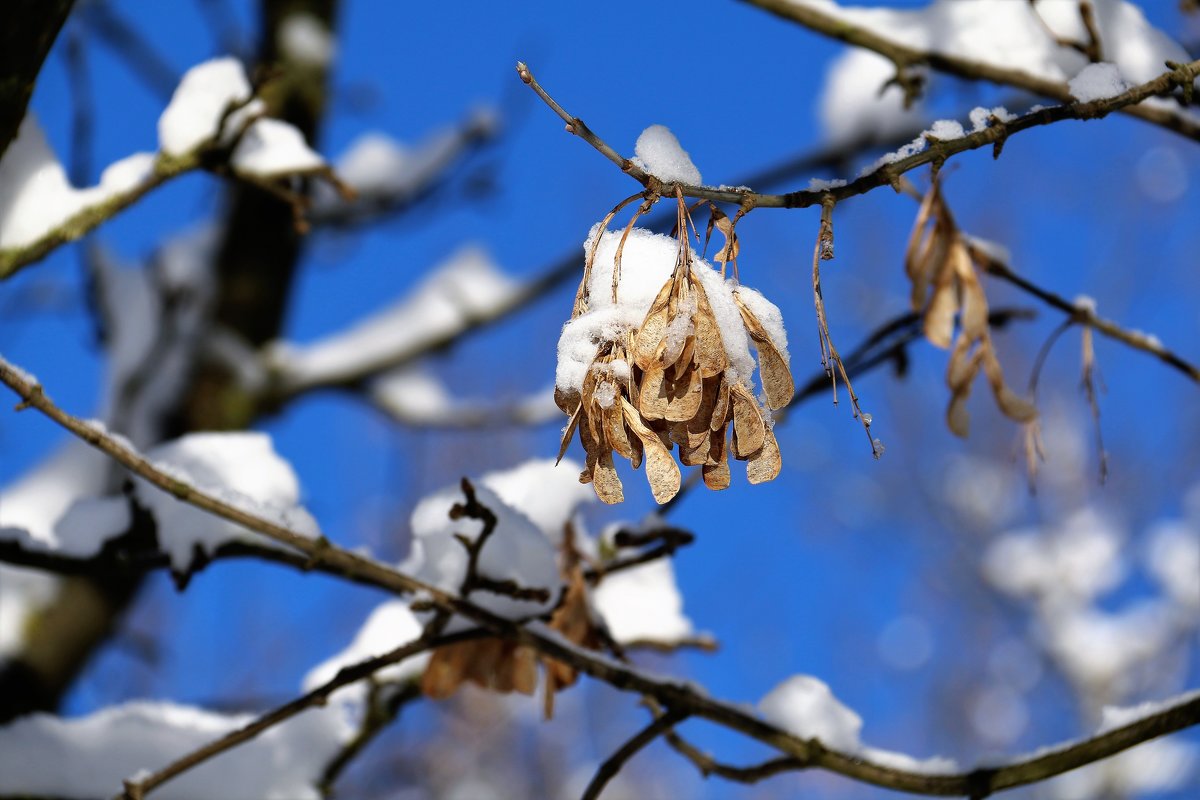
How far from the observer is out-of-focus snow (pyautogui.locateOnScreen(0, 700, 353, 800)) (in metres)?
1.49

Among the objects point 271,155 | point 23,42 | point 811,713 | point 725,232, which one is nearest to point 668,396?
point 725,232

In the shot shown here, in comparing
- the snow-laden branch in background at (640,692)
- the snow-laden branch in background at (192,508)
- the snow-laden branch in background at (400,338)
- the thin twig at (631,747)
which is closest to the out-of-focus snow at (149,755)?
the snow-laden branch in background at (192,508)

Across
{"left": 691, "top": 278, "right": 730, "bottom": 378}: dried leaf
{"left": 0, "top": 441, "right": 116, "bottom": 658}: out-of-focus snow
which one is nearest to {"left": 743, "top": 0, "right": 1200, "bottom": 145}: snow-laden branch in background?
{"left": 691, "top": 278, "right": 730, "bottom": 378}: dried leaf

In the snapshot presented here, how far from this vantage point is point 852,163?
8.46 ft

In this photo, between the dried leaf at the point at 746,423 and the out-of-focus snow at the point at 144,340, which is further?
the out-of-focus snow at the point at 144,340

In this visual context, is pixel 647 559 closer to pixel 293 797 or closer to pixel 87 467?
pixel 293 797

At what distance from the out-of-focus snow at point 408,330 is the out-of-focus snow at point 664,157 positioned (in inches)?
92.1

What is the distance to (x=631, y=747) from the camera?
3.85 feet

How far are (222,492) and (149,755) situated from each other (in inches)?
22.7

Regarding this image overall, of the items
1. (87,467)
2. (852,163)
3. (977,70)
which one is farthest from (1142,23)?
(87,467)

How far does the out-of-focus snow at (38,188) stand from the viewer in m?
1.36

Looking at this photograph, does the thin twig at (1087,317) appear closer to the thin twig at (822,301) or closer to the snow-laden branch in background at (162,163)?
the thin twig at (822,301)

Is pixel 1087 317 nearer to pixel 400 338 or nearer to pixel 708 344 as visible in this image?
pixel 708 344

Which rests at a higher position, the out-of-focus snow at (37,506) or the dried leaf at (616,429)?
the out-of-focus snow at (37,506)
